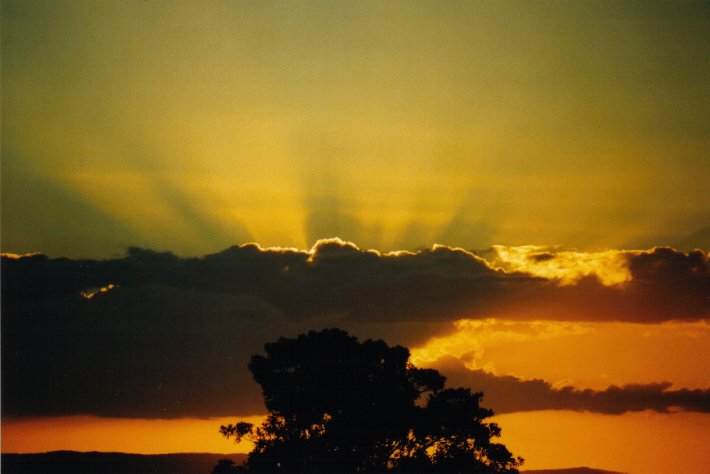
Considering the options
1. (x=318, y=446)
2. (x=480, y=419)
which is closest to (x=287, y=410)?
(x=318, y=446)

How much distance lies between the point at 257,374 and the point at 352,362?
6761 mm

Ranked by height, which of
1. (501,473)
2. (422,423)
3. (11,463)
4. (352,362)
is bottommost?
(501,473)

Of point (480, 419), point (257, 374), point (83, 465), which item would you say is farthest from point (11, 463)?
point (480, 419)

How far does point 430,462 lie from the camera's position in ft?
200

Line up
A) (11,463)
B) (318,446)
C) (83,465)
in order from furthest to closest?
1. (11,463)
2. (83,465)
3. (318,446)

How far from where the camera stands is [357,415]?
198ft

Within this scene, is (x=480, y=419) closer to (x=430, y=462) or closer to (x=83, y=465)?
(x=430, y=462)

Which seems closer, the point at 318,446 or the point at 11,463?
the point at 318,446

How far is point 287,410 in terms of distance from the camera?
2411 inches

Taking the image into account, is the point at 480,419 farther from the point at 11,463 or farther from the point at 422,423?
the point at 11,463

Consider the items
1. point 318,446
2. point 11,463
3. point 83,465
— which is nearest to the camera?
point 318,446

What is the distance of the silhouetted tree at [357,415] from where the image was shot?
60.2 m

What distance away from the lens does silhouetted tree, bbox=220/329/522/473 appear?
60156 mm

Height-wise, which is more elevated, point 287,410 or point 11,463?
point 11,463
